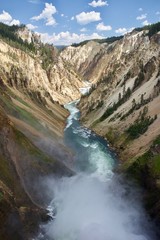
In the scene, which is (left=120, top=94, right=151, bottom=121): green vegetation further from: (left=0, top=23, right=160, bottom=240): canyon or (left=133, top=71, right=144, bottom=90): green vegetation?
(left=133, top=71, right=144, bottom=90): green vegetation

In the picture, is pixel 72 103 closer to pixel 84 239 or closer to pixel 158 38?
pixel 158 38

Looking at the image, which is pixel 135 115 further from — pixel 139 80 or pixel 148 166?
pixel 148 166

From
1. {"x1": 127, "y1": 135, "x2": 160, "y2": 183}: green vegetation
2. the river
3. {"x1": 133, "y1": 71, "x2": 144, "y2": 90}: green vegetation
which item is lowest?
Result: the river

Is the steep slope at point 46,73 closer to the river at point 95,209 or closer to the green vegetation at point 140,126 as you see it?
the green vegetation at point 140,126

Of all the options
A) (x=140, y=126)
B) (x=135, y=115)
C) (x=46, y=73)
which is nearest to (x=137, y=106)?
(x=135, y=115)

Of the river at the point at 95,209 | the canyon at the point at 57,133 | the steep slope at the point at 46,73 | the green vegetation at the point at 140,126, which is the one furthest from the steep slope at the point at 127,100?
the steep slope at the point at 46,73

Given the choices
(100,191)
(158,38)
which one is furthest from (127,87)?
(100,191)

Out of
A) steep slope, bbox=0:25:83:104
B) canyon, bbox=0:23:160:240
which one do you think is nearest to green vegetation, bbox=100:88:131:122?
canyon, bbox=0:23:160:240
